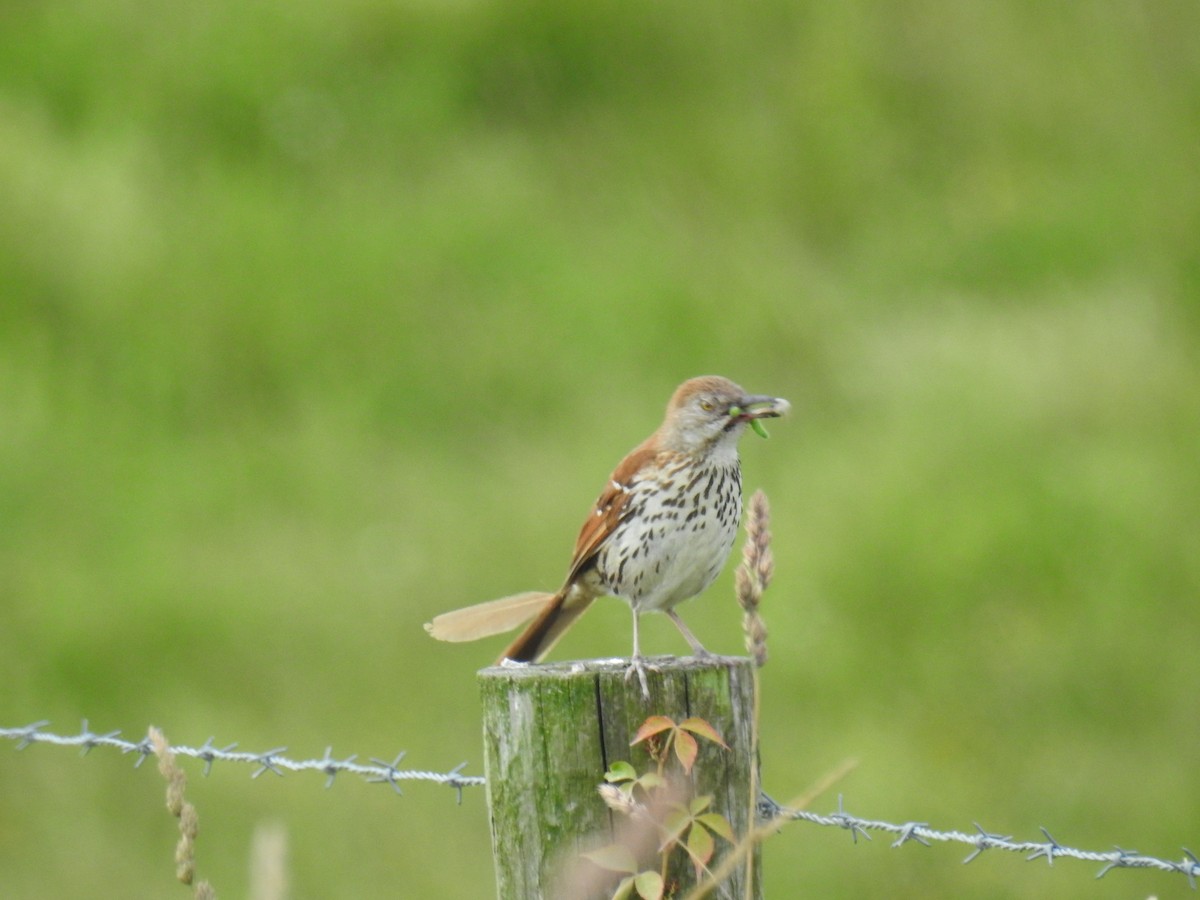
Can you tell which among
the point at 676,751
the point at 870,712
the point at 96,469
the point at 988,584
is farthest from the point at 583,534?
the point at 96,469

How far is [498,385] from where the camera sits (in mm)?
12938

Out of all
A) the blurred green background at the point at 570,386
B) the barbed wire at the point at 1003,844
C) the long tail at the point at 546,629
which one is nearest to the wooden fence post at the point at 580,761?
the barbed wire at the point at 1003,844

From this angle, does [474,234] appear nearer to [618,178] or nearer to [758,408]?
[618,178]

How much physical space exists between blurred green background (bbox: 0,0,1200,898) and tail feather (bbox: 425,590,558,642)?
203 inches

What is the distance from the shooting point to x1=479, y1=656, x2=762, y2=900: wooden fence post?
3.04m

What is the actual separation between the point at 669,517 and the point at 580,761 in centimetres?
148

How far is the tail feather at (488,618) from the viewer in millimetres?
3975

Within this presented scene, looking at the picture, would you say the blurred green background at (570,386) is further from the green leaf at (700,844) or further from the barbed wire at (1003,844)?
the green leaf at (700,844)

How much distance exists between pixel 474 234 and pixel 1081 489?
202 inches

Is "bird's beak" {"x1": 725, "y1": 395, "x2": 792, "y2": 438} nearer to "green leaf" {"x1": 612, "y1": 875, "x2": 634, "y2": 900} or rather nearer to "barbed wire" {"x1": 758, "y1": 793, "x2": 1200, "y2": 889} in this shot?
"barbed wire" {"x1": 758, "y1": 793, "x2": 1200, "y2": 889}

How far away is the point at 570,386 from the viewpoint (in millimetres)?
12773

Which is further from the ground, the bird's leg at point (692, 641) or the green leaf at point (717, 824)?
the bird's leg at point (692, 641)

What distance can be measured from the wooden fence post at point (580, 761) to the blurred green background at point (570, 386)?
618 centimetres

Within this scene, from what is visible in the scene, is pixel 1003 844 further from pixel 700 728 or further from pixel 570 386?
pixel 570 386
